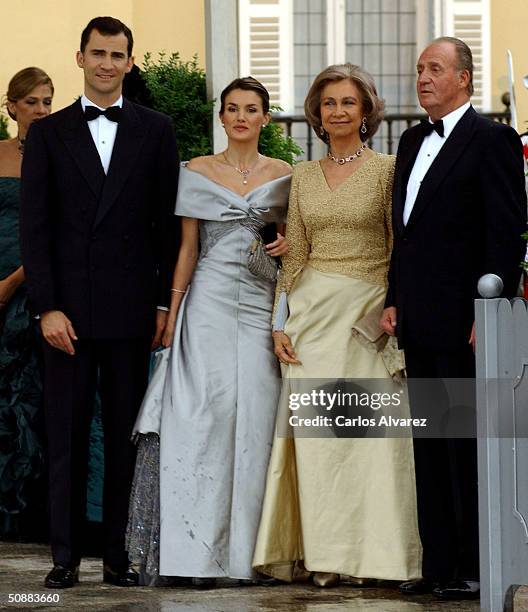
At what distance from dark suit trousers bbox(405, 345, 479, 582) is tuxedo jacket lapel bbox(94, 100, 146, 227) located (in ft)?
3.79

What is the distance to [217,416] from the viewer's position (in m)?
5.77

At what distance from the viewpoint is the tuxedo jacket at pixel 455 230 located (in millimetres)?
5375

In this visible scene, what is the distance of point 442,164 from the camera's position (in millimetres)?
5449

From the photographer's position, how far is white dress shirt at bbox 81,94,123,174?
5695mm

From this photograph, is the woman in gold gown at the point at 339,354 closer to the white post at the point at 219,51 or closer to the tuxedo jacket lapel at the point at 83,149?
the tuxedo jacket lapel at the point at 83,149

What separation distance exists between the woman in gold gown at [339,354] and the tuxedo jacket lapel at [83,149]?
698 millimetres

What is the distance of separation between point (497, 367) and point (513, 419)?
0.17 m

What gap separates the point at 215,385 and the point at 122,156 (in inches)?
33.9

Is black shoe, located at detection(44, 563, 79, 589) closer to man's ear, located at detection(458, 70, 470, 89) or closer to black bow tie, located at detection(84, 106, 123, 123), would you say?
black bow tie, located at detection(84, 106, 123, 123)

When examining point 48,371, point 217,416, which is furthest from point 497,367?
point 48,371

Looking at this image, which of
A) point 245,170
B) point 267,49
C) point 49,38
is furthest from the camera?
point 267,49

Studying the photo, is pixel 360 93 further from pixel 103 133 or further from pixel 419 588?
pixel 419 588

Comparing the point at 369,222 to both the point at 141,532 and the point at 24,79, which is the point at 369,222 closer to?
the point at 141,532

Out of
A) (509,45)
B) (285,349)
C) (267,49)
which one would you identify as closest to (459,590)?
(285,349)
